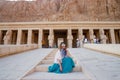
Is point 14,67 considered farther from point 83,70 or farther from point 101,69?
point 101,69

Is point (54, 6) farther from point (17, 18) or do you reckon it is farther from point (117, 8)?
point (117, 8)

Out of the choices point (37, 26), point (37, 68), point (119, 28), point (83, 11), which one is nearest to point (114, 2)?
point (83, 11)

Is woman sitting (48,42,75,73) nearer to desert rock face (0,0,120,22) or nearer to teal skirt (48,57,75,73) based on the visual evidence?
teal skirt (48,57,75,73)

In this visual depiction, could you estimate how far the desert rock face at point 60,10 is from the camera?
36.0m

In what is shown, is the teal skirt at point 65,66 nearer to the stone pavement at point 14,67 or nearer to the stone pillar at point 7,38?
the stone pavement at point 14,67

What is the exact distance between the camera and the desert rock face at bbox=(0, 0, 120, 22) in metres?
36.0

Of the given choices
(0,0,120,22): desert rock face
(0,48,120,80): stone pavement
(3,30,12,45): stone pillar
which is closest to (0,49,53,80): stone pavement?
(0,48,120,80): stone pavement

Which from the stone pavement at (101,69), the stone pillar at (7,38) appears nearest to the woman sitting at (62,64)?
the stone pavement at (101,69)

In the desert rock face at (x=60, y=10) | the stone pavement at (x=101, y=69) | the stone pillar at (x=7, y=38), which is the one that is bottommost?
the stone pavement at (x=101, y=69)

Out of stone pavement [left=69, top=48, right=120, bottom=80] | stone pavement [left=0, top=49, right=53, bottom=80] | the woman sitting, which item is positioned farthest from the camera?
the woman sitting

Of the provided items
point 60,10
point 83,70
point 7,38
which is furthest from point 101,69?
point 60,10

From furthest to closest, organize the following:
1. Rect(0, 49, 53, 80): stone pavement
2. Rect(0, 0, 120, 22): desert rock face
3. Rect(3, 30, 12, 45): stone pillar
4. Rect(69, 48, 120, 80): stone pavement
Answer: Rect(0, 0, 120, 22): desert rock face, Rect(3, 30, 12, 45): stone pillar, Rect(0, 49, 53, 80): stone pavement, Rect(69, 48, 120, 80): stone pavement

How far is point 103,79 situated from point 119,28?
92.9ft

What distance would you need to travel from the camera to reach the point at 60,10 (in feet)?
125
